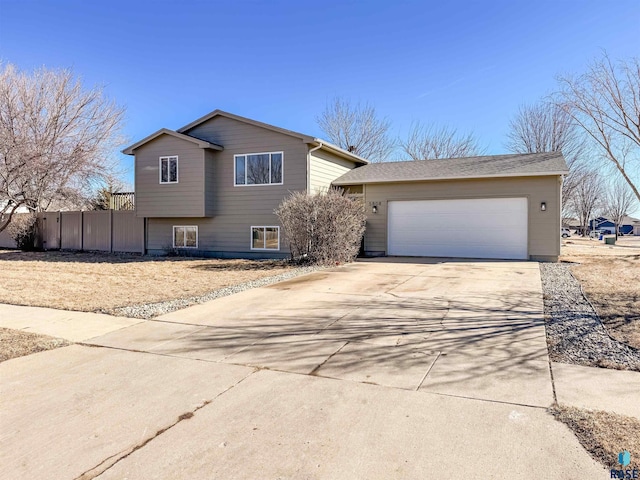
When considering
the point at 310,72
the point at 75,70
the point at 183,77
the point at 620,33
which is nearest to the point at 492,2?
the point at 620,33

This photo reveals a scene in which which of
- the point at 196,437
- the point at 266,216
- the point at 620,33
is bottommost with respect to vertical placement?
the point at 196,437

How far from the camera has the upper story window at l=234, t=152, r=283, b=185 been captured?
1511 centimetres

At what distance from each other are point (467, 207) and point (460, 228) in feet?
2.62

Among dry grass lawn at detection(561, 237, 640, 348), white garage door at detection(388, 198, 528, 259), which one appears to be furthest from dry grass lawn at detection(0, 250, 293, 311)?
dry grass lawn at detection(561, 237, 640, 348)

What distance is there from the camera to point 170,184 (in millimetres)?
16156

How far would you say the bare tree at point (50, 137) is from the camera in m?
14.8

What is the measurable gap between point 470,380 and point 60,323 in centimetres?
548

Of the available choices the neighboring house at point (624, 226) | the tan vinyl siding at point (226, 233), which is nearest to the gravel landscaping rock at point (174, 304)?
the tan vinyl siding at point (226, 233)

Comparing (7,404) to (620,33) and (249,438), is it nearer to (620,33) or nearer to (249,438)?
(249,438)

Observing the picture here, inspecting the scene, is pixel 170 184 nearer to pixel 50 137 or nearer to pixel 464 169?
pixel 50 137

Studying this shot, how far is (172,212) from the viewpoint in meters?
16.2

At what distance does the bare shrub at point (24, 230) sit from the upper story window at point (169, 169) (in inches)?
342

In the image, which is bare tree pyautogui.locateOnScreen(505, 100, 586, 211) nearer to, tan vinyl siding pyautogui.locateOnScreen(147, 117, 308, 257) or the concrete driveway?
tan vinyl siding pyautogui.locateOnScreen(147, 117, 308, 257)
